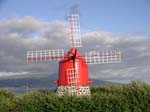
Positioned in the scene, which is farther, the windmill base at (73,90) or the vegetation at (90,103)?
the windmill base at (73,90)

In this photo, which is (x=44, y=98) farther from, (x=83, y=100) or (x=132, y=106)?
(x=132, y=106)

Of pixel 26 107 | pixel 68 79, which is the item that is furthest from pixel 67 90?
pixel 26 107

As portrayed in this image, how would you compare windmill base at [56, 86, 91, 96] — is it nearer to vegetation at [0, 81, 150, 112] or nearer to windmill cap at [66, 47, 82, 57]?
vegetation at [0, 81, 150, 112]

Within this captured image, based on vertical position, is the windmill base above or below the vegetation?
above

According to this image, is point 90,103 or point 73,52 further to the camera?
point 73,52

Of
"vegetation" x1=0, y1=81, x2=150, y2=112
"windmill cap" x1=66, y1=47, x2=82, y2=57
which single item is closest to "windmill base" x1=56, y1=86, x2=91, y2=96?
"vegetation" x1=0, y1=81, x2=150, y2=112

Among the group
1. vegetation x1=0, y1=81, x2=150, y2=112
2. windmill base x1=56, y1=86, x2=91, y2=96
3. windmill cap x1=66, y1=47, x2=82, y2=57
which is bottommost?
vegetation x1=0, y1=81, x2=150, y2=112

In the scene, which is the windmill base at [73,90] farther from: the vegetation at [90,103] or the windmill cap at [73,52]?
the windmill cap at [73,52]

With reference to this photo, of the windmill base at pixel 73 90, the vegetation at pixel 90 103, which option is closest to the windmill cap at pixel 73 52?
the windmill base at pixel 73 90

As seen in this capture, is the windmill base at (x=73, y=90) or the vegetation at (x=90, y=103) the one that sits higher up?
the windmill base at (x=73, y=90)

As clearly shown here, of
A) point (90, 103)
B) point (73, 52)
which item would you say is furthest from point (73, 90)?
point (73, 52)

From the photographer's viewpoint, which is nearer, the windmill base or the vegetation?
the vegetation

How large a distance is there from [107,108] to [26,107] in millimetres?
5935

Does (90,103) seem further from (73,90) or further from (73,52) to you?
(73,52)
